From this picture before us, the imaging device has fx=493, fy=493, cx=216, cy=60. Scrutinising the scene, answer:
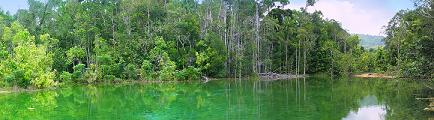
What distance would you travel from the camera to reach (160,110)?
21.3 metres

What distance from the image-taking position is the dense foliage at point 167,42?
41.3 metres

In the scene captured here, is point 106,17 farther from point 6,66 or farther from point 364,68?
point 364,68

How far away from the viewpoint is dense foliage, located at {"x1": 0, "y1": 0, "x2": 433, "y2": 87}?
4134cm

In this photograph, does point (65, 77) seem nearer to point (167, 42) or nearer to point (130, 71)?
point (130, 71)

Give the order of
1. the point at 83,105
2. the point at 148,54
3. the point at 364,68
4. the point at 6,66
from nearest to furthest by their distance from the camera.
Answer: the point at 83,105 → the point at 6,66 → the point at 148,54 → the point at 364,68

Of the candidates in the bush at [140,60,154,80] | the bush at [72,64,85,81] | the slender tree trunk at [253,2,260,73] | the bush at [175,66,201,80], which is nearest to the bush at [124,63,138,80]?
the bush at [140,60,154,80]

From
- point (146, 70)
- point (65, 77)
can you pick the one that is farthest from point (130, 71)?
point (65, 77)

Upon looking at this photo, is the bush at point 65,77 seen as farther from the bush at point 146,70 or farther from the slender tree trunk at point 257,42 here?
the slender tree trunk at point 257,42

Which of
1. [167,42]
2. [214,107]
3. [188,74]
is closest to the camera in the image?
[214,107]

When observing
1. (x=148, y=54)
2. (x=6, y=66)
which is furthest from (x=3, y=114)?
(x=148, y=54)

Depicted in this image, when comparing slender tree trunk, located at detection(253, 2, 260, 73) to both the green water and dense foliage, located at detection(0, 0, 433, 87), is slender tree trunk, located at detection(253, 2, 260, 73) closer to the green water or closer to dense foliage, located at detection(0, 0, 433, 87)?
dense foliage, located at detection(0, 0, 433, 87)

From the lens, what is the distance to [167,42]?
47.3 m

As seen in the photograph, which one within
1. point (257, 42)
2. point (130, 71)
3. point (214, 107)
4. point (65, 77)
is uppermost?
point (257, 42)

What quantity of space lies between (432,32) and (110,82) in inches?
1042
